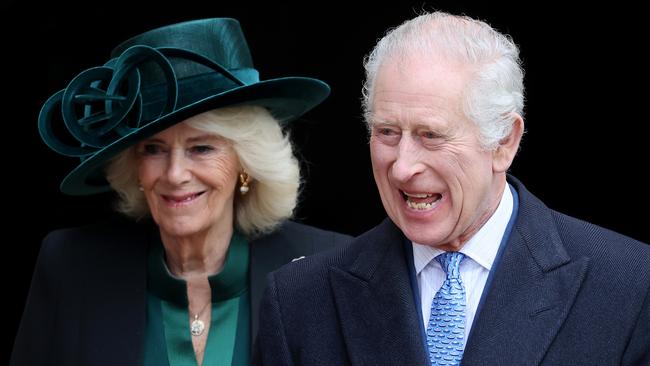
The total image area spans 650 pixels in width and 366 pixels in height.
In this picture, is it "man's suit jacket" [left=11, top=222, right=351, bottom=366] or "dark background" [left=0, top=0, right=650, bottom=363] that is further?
"dark background" [left=0, top=0, right=650, bottom=363]

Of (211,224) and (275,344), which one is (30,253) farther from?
(275,344)

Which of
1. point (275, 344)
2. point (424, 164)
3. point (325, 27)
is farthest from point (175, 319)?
point (325, 27)

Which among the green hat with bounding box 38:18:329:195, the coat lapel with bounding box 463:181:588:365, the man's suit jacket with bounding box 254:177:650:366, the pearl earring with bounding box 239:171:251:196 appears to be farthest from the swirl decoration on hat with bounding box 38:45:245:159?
the coat lapel with bounding box 463:181:588:365

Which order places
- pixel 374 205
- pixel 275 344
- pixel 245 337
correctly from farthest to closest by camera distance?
pixel 374 205 → pixel 245 337 → pixel 275 344

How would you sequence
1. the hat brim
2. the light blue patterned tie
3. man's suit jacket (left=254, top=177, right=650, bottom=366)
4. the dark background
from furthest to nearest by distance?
the dark background
the hat brim
the light blue patterned tie
man's suit jacket (left=254, top=177, right=650, bottom=366)

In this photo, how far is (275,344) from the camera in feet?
10.9

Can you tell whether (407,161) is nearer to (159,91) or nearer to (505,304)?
(505,304)

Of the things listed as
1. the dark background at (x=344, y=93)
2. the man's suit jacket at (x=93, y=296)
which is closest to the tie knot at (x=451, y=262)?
the man's suit jacket at (x=93, y=296)

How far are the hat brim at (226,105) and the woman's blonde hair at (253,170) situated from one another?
0.05 m

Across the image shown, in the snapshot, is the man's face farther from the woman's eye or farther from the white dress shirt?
the woman's eye

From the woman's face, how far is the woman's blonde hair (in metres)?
0.05

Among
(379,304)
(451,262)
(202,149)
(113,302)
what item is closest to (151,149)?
(202,149)

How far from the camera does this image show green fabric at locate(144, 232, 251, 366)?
164 inches

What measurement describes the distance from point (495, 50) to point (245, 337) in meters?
1.46
